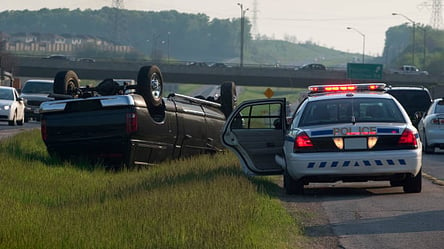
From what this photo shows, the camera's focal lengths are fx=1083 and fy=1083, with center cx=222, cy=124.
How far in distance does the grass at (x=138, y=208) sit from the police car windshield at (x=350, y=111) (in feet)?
A: 4.00

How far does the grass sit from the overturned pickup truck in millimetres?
307

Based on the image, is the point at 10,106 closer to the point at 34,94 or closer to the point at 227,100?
the point at 34,94

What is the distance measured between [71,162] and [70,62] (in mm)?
90219

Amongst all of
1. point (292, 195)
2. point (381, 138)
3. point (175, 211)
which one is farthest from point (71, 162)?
point (175, 211)

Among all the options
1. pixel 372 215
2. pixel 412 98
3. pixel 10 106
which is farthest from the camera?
pixel 10 106

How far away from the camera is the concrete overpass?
107688 millimetres

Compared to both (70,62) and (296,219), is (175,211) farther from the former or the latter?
(70,62)

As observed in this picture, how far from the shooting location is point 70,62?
351 ft

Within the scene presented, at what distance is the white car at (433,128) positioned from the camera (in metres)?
26.0

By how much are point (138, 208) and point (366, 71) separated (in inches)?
3343

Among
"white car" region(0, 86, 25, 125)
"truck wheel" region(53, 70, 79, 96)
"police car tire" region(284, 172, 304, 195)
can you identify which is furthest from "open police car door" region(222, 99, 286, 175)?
"white car" region(0, 86, 25, 125)

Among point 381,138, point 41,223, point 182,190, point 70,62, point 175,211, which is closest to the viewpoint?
point 41,223

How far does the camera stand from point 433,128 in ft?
85.7

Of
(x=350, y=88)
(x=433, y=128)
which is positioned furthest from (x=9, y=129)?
(x=350, y=88)
